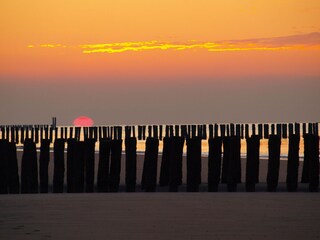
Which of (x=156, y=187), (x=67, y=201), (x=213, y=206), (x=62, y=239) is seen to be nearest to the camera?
(x=62, y=239)

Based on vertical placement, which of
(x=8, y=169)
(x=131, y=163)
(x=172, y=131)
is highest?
(x=131, y=163)

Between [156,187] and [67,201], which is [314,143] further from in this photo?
[67,201]

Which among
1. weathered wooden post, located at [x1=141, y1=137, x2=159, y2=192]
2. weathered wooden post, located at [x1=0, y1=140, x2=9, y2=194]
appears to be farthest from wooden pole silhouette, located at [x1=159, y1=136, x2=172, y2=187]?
weathered wooden post, located at [x1=0, y1=140, x2=9, y2=194]

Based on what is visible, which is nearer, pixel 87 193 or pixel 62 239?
pixel 62 239

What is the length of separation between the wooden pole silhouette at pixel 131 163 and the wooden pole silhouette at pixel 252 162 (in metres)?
1.96

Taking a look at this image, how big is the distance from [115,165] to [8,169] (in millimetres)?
1820

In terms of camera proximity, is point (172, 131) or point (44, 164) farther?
point (172, 131)

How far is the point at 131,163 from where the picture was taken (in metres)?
14.2

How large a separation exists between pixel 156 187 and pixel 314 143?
9.53 feet

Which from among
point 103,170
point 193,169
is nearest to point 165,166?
point 193,169

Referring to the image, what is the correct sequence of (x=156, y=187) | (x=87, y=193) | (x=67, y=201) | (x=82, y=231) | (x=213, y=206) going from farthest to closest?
(x=156, y=187)
(x=87, y=193)
(x=67, y=201)
(x=213, y=206)
(x=82, y=231)

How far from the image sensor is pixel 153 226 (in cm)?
932

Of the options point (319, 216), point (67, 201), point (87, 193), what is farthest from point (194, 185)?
point (319, 216)

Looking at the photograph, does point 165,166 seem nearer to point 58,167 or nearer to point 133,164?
point 133,164
